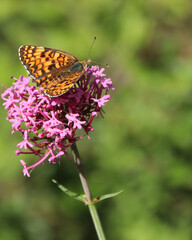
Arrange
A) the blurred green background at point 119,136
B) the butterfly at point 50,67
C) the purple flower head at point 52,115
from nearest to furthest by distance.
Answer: the purple flower head at point 52,115 → the butterfly at point 50,67 → the blurred green background at point 119,136

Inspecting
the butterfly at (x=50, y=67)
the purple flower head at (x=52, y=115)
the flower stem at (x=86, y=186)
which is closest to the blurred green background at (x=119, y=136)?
the butterfly at (x=50, y=67)

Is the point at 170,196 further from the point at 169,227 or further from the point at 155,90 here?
the point at 155,90

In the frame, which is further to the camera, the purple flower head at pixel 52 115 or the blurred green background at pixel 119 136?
the blurred green background at pixel 119 136

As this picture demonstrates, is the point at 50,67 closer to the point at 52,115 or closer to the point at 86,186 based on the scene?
the point at 52,115

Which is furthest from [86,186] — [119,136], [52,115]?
[119,136]

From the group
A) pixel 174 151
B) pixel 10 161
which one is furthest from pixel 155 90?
pixel 10 161

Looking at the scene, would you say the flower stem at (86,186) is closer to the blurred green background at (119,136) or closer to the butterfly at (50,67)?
the butterfly at (50,67)

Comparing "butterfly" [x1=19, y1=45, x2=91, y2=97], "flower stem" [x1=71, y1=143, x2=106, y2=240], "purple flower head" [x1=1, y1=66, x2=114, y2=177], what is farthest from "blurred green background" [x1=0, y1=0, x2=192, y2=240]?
"purple flower head" [x1=1, y1=66, x2=114, y2=177]
